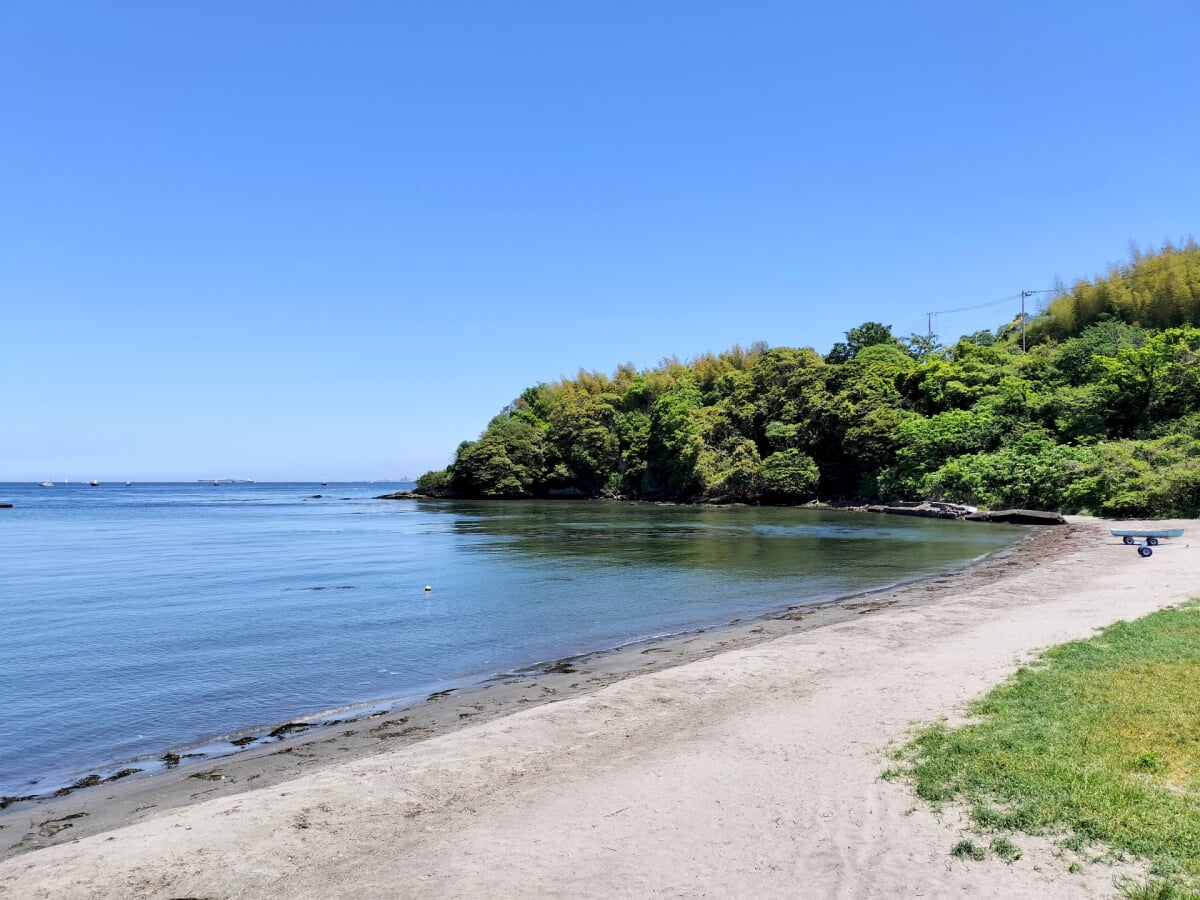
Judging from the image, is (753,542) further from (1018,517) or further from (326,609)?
(326,609)

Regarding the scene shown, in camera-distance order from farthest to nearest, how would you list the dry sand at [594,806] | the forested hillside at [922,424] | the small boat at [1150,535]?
the forested hillside at [922,424] < the small boat at [1150,535] < the dry sand at [594,806]

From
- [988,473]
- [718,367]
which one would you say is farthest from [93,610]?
[718,367]

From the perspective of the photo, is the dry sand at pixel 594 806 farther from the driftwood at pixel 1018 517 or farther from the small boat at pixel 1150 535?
the driftwood at pixel 1018 517

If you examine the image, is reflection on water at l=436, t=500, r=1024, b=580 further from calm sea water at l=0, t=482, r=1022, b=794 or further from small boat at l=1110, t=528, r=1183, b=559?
small boat at l=1110, t=528, r=1183, b=559

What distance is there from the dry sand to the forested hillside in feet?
122

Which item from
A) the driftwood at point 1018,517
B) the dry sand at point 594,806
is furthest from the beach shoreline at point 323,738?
the driftwood at point 1018,517

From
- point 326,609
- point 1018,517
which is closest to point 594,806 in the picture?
point 326,609

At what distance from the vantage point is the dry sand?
541 cm

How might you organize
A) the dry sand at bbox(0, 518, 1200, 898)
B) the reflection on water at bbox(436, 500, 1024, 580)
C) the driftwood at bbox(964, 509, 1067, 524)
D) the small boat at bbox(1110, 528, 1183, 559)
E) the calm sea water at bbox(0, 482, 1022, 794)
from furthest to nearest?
the driftwood at bbox(964, 509, 1067, 524), the reflection on water at bbox(436, 500, 1024, 580), the small boat at bbox(1110, 528, 1183, 559), the calm sea water at bbox(0, 482, 1022, 794), the dry sand at bbox(0, 518, 1200, 898)

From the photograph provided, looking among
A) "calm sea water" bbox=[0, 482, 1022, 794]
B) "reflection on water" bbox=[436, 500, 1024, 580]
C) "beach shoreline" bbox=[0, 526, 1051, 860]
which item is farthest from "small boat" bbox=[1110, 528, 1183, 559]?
"beach shoreline" bbox=[0, 526, 1051, 860]

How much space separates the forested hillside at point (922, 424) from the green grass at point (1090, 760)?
36219 millimetres

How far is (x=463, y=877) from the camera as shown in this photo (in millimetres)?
5535

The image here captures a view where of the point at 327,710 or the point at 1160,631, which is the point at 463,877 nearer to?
the point at 327,710

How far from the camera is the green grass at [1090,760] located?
17.1 ft
